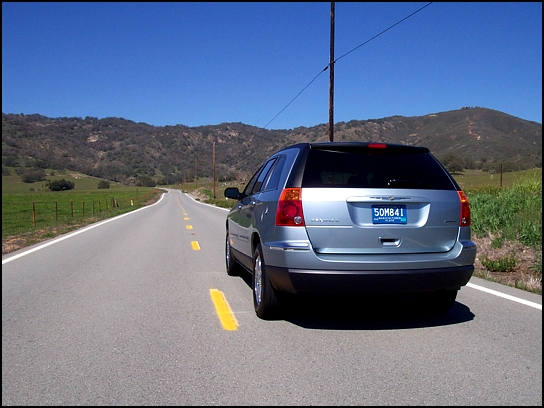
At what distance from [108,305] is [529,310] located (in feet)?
16.1

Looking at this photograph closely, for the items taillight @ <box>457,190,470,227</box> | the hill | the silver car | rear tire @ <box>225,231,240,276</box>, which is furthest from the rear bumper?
the hill

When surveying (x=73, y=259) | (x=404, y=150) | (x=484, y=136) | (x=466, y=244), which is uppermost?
(x=484, y=136)

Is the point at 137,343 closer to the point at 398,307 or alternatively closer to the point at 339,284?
the point at 339,284

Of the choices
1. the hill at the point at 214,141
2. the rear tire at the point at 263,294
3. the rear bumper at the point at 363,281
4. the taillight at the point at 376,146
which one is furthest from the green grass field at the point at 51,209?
the hill at the point at 214,141

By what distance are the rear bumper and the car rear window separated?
82 centimetres

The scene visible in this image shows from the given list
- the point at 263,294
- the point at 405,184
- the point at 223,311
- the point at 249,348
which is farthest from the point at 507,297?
the point at 249,348

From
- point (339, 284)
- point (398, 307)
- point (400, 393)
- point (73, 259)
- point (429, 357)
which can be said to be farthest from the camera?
point (73, 259)

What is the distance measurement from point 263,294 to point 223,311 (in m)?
0.78

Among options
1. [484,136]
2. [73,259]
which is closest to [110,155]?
[484,136]

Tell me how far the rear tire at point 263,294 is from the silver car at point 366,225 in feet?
0.19

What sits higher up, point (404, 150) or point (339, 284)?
point (404, 150)

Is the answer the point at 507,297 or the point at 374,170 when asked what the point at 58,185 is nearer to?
the point at 507,297

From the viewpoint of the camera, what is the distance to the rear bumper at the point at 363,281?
4688 millimetres

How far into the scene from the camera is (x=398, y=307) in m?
6.03
